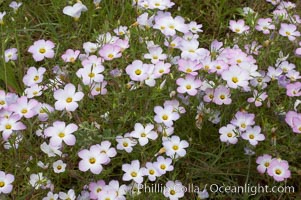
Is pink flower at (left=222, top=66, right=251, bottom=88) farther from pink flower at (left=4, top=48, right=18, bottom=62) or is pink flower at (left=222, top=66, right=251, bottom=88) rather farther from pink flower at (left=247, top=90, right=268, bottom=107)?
pink flower at (left=4, top=48, right=18, bottom=62)

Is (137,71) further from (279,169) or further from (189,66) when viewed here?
(279,169)

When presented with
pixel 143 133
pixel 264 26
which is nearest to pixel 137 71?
pixel 143 133

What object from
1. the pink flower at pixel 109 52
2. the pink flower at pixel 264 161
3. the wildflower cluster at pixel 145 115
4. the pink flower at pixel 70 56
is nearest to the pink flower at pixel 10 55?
the wildflower cluster at pixel 145 115

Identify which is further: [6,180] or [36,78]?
[36,78]

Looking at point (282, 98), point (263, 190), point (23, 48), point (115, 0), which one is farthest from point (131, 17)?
point (263, 190)

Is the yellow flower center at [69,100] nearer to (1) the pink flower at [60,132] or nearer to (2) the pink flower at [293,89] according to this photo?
(1) the pink flower at [60,132]

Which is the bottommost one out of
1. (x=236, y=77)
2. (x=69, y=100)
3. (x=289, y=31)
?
(x=69, y=100)
